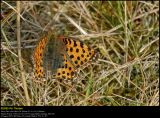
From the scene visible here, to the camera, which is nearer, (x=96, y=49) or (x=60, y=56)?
(x=60, y=56)

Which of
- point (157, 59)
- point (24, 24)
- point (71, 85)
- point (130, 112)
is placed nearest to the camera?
point (130, 112)

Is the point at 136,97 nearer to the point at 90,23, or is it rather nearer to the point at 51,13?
the point at 90,23

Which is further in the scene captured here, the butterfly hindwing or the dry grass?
the dry grass

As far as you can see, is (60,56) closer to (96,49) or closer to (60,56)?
(60,56)

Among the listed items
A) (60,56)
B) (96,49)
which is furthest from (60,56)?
(96,49)

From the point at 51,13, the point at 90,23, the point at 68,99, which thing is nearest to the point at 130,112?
the point at 68,99

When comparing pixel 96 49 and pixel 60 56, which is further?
pixel 96 49
